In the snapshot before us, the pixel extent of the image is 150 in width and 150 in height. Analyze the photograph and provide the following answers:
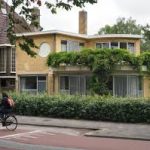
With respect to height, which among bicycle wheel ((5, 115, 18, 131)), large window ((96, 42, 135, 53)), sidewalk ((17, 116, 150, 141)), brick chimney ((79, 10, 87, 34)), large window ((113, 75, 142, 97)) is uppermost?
brick chimney ((79, 10, 87, 34))

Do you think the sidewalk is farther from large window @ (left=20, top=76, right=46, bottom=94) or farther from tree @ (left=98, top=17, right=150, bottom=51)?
tree @ (left=98, top=17, right=150, bottom=51)

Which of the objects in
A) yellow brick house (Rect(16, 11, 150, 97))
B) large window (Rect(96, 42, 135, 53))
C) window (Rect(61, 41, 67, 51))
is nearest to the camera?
yellow brick house (Rect(16, 11, 150, 97))

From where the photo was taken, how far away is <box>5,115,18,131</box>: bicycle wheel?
23672mm

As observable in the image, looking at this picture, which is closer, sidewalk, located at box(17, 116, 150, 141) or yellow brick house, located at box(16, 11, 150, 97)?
sidewalk, located at box(17, 116, 150, 141)

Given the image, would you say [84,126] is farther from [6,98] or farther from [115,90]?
[115,90]

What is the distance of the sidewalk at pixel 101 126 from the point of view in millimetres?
21562

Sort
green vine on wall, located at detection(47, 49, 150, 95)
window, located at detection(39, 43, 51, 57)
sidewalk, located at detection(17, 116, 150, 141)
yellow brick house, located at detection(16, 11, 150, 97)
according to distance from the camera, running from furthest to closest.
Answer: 1. window, located at detection(39, 43, 51, 57)
2. yellow brick house, located at detection(16, 11, 150, 97)
3. green vine on wall, located at detection(47, 49, 150, 95)
4. sidewalk, located at detection(17, 116, 150, 141)

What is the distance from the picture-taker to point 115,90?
3962 cm

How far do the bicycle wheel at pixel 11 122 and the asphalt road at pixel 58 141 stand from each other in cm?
24

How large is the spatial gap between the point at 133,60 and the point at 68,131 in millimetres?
14698

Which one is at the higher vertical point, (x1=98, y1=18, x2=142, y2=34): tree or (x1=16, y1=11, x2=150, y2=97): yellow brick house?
(x1=98, y1=18, x2=142, y2=34): tree

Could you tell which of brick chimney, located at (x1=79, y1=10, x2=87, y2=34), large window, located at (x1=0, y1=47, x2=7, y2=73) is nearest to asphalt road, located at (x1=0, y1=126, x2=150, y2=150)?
brick chimney, located at (x1=79, y1=10, x2=87, y2=34)

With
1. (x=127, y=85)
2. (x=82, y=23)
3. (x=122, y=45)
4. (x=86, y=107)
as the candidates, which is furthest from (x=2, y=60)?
(x=86, y=107)

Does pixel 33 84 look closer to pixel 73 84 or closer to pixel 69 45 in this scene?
pixel 73 84
